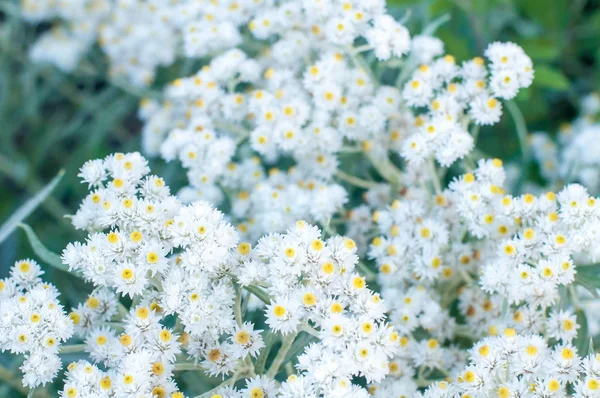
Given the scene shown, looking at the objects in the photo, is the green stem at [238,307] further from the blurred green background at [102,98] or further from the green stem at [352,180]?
the blurred green background at [102,98]

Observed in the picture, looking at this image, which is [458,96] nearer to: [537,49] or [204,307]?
[537,49]

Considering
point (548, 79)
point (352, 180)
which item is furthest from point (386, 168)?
point (548, 79)

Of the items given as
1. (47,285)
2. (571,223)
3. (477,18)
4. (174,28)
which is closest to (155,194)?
(47,285)

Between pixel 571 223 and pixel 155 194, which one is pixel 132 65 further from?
pixel 571 223

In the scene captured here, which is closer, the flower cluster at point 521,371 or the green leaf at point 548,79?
the flower cluster at point 521,371

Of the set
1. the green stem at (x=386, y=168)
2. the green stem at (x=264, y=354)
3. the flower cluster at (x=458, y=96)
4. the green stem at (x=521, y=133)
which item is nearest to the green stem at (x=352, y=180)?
the green stem at (x=386, y=168)
